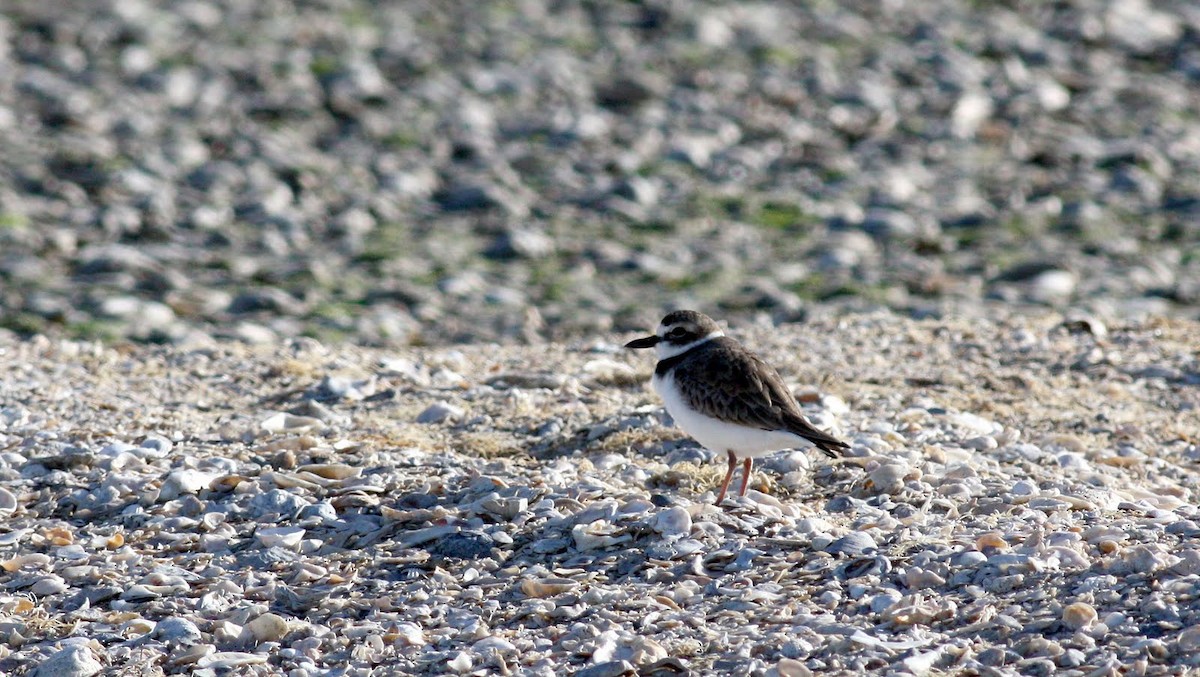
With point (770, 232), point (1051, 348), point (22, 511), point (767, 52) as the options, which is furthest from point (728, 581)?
point (767, 52)

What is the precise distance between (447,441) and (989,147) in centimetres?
1024

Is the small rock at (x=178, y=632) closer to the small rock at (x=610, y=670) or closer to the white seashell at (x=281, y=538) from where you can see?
the white seashell at (x=281, y=538)

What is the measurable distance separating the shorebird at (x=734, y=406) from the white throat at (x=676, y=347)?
0.43ft

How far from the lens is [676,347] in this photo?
721 cm

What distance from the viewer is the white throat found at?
23.5 feet

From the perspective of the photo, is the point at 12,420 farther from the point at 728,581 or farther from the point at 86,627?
the point at 728,581

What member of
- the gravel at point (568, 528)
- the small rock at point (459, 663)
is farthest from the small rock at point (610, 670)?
the small rock at point (459, 663)

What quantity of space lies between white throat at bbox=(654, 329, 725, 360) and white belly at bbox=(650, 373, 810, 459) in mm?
445

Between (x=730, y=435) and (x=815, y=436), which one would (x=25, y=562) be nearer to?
(x=730, y=435)

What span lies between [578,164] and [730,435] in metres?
9.21

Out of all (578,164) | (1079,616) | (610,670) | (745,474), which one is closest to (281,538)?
(610,670)

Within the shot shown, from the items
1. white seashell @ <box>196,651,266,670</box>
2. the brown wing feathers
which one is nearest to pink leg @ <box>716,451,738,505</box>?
the brown wing feathers

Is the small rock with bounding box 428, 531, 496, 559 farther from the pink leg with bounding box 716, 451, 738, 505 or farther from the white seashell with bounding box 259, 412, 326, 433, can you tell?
the white seashell with bounding box 259, 412, 326, 433

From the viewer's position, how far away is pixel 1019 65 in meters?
17.9
